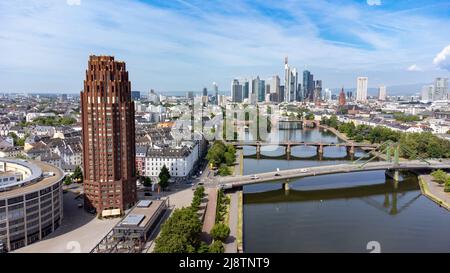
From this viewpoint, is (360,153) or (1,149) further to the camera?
(360,153)

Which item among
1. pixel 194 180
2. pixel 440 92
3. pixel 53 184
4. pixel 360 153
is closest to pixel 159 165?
pixel 194 180

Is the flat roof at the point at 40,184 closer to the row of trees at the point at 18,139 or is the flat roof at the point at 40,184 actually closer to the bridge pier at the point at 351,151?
the row of trees at the point at 18,139

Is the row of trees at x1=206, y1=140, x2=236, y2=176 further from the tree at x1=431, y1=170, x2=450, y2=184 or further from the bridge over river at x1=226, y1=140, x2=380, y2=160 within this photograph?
the tree at x1=431, y1=170, x2=450, y2=184

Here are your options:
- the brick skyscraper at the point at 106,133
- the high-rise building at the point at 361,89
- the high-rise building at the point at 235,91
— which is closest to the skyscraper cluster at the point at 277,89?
the high-rise building at the point at 235,91

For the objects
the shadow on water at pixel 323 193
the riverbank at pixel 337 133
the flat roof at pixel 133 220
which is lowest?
the shadow on water at pixel 323 193

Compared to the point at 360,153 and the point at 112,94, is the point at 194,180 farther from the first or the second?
the point at 360,153
